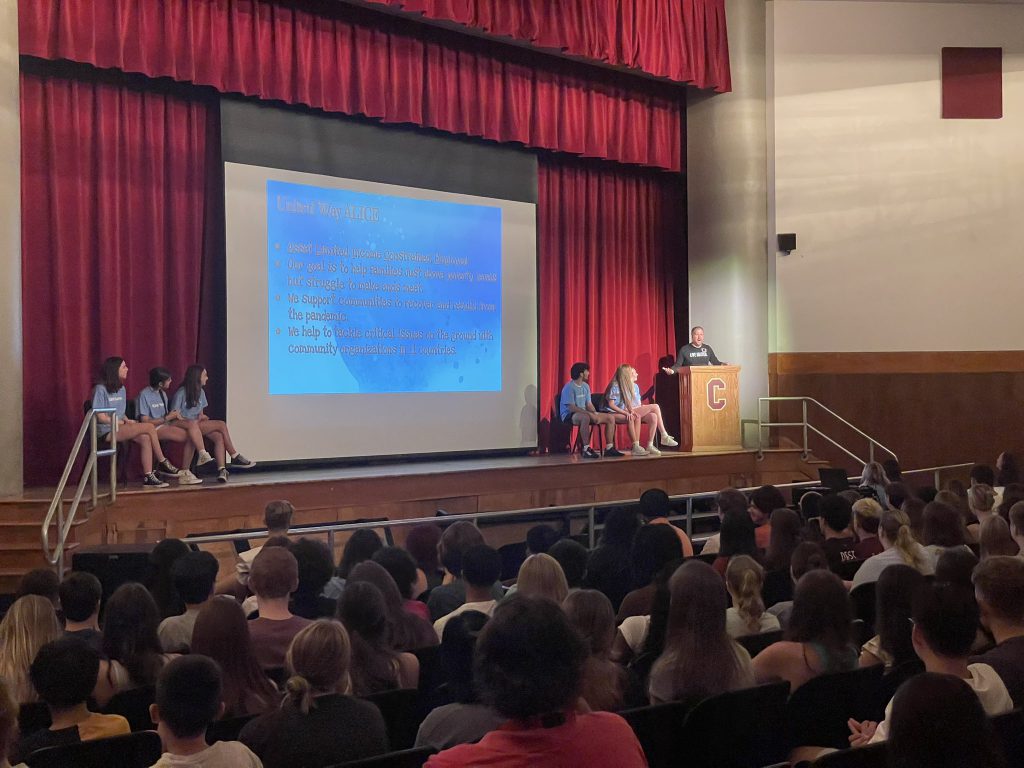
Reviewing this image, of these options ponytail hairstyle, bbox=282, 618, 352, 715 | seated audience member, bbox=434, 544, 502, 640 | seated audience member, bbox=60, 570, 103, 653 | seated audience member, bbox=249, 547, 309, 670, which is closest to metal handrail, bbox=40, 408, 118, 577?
seated audience member, bbox=60, 570, 103, 653

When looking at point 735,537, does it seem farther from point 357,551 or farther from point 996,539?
point 357,551

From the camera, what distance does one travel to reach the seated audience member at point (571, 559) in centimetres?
375

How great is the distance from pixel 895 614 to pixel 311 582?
1968mm

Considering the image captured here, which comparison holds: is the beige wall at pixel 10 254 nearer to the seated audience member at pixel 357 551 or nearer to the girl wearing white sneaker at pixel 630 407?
the seated audience member at pixel 357 551

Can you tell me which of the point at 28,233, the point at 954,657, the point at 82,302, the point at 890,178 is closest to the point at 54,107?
the point at 28,233

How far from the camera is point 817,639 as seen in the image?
2.73 m

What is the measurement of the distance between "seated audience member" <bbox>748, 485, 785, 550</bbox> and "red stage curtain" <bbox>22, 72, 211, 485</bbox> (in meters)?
4.95

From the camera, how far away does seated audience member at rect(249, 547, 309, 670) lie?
9.90ft

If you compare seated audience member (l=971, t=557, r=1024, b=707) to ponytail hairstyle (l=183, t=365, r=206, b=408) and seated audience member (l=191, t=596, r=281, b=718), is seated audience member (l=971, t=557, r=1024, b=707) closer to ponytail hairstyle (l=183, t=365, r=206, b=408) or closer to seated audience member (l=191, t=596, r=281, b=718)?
seated audience member (l=191, t=596, r=281, b=718)

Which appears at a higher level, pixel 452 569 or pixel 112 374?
pixel 112 374

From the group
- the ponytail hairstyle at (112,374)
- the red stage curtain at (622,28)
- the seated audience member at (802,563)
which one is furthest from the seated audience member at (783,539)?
the red stage curtain at (622,28)

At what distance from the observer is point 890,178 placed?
11.7 m

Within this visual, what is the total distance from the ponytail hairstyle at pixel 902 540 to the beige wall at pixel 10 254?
5255mm

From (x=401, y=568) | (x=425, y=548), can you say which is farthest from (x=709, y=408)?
(x=401, y=568)
